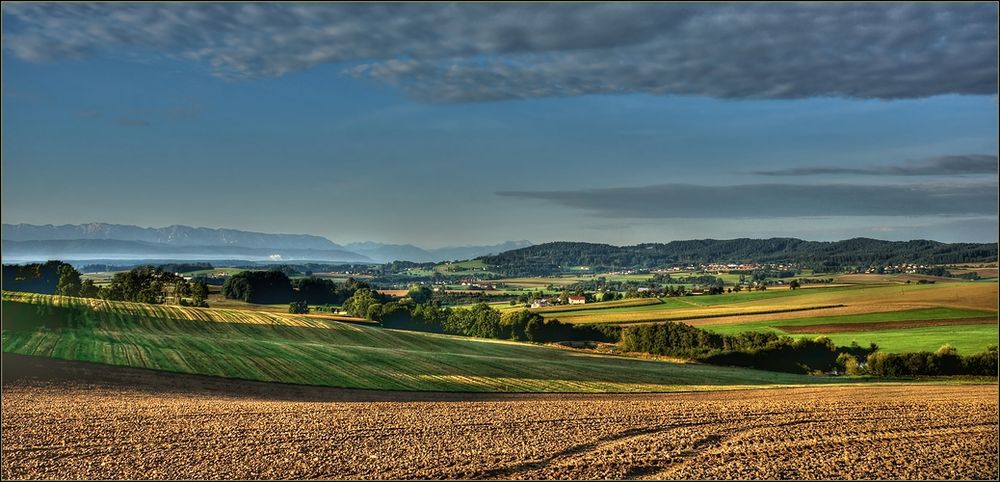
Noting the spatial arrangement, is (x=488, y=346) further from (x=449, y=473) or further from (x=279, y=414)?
(x=449, y=473)

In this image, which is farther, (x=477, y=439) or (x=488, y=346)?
(x=488, y=346)

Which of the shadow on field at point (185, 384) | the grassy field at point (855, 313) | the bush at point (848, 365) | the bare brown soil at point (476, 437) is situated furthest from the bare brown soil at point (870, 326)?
the shadow on field at point (185, 384)

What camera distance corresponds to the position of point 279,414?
71.8 ft

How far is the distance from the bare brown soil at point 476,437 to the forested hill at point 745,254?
11483mm

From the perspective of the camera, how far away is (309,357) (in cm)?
4119

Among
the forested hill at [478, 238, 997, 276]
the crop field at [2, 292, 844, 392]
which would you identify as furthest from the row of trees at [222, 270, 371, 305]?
the forested hill at [478, 238, 997, 276]

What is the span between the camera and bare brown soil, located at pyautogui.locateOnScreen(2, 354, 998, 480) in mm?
15266

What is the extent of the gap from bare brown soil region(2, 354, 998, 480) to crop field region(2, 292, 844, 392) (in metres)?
7.20

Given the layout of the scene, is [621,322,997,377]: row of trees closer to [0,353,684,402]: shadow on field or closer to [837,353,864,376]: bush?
[837,353,864,376]: bush

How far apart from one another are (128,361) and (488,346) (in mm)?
31363

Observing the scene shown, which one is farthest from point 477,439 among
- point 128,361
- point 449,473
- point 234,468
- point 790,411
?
point 128,361

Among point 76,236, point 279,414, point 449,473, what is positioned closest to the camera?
point 449,473

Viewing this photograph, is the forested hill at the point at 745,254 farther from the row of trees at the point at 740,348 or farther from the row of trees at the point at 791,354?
the row of trees at the point at 740,348

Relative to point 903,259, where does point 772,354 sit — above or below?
below
